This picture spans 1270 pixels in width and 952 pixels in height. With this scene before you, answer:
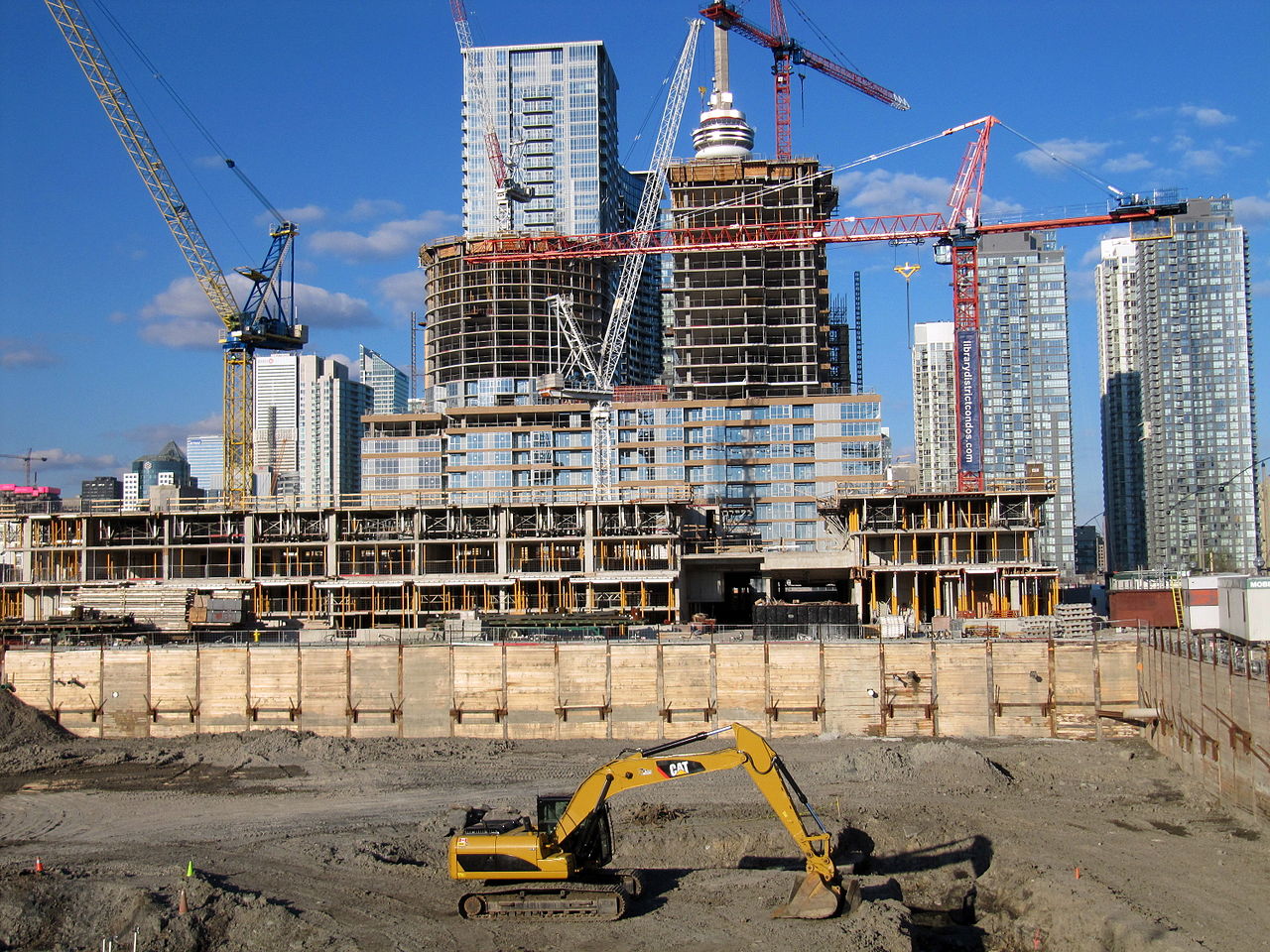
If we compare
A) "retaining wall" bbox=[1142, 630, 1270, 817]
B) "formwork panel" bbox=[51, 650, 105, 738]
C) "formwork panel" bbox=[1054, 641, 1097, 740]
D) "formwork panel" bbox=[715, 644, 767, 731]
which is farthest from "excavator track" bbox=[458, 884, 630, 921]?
"formwork panel" bbox=[51, 650, 105, 738]

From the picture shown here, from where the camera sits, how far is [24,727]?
48.1m

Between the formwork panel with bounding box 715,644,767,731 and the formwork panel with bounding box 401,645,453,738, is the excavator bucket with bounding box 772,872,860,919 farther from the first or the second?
the formwork panel with bounding box 401,645,453,738

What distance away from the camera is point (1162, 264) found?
160m

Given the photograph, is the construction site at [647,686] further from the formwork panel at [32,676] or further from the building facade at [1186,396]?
the building facade at [1186,396]

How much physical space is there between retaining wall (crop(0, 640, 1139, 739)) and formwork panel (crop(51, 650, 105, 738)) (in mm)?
63

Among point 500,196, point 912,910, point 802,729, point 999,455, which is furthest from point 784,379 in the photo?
point 912,910

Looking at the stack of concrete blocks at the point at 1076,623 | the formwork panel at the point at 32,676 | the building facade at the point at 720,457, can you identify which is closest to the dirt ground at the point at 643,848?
the formwork panel at the point at 32,676

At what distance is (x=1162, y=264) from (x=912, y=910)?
15380 cm

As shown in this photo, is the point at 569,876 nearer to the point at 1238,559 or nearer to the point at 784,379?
the point at 784,379

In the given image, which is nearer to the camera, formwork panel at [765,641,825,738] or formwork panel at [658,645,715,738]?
formwork panel at [765,641,825,738]

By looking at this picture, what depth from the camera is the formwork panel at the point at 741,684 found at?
4575 cm

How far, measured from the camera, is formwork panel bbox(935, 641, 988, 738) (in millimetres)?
44781

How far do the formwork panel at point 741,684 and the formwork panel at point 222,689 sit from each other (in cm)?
2071

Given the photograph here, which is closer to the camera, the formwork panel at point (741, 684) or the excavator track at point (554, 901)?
the excavator track at point (554, 901)
